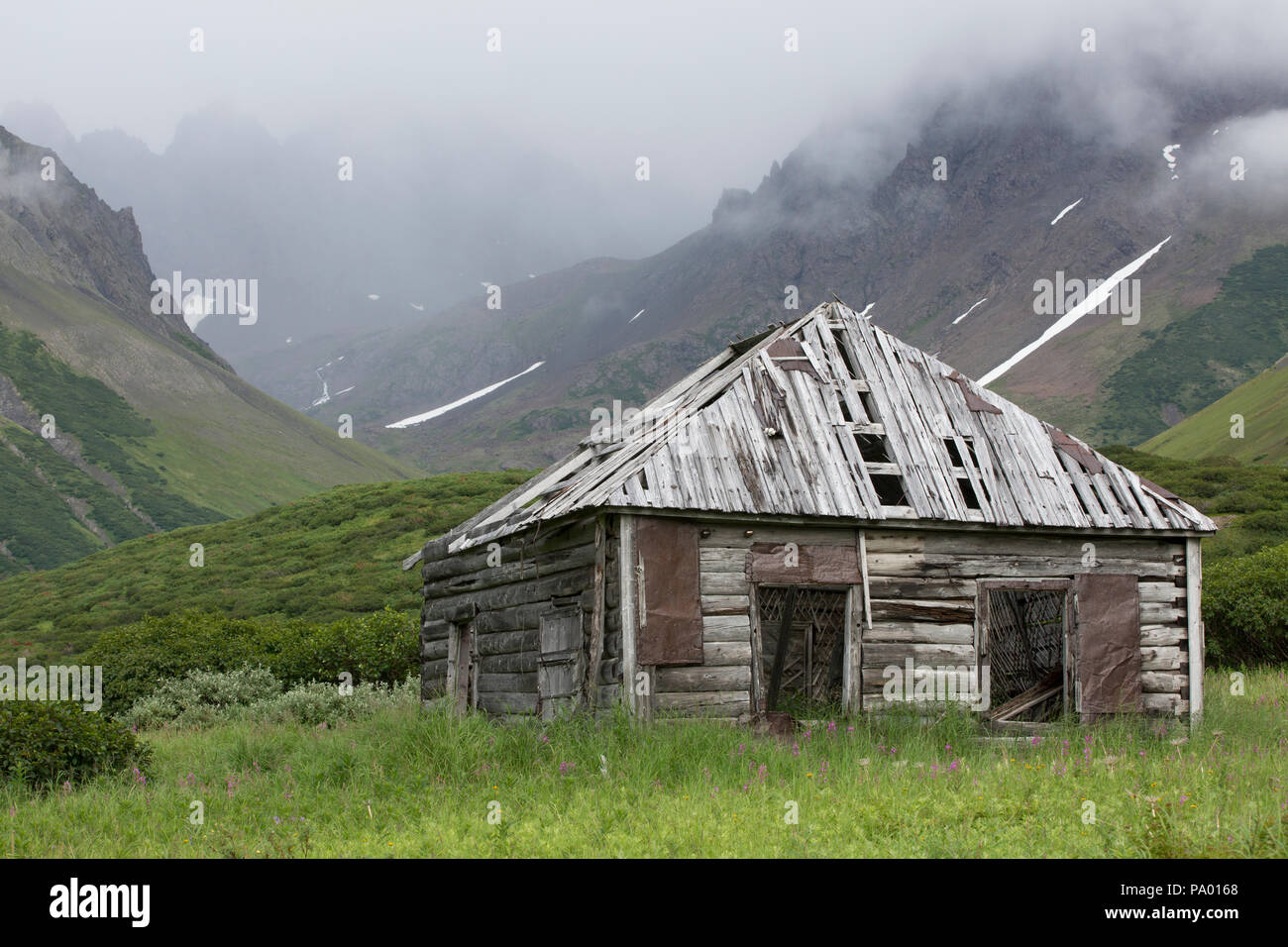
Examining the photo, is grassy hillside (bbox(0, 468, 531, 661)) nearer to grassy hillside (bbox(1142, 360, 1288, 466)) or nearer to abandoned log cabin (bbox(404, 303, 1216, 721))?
abandoned log cabin (bbox(404, 303, 1216, 721))

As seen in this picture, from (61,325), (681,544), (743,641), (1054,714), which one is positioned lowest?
(1054,714)

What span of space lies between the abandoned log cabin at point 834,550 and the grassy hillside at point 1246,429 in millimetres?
63093

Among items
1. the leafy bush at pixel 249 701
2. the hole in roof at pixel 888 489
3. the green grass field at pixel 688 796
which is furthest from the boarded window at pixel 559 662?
the leafy bush at pixel 249 701

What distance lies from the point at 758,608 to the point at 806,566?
2.75 ft

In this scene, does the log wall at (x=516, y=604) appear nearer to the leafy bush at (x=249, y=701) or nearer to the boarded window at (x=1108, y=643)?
the leafy bush at (x=249, y=701)

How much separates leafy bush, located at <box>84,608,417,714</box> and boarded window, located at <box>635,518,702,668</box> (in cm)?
1386

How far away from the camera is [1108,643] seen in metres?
14.8

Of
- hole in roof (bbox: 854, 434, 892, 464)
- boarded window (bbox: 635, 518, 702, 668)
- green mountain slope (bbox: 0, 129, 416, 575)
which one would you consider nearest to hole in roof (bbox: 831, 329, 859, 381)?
hole in roof (bbox: 854, 434, 892, 464)

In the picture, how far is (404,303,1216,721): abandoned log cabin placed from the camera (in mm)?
13039

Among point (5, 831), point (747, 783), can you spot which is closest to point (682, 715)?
point (747, 783)

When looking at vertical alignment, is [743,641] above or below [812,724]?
above
